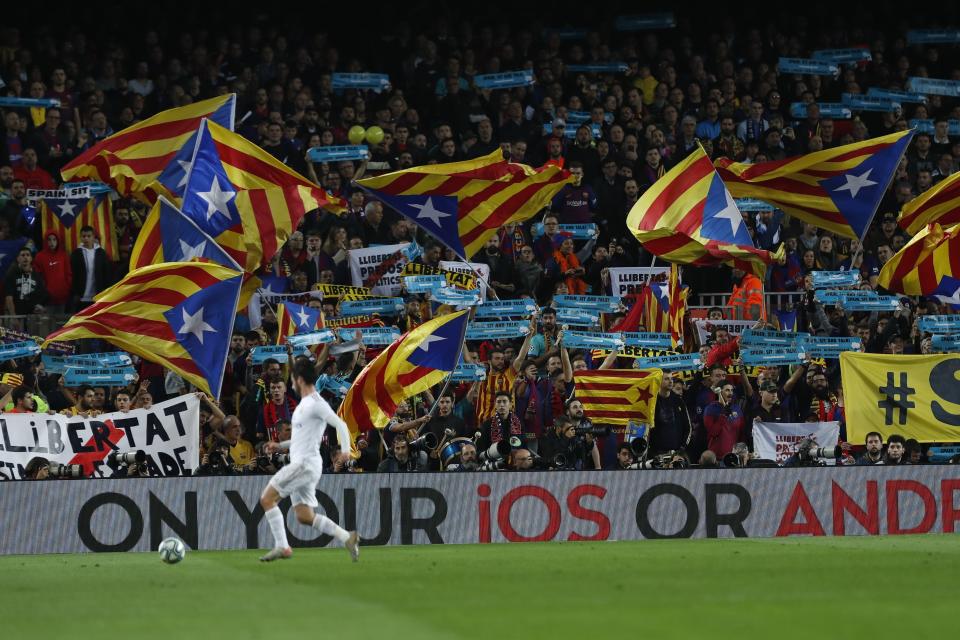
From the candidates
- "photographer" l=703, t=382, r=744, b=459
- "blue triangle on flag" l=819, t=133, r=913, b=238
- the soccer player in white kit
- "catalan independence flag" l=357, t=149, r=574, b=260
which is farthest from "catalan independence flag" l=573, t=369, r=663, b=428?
the soccer player in white kit

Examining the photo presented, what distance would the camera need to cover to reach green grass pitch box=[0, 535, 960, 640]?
10.8m

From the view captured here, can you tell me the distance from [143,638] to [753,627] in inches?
157

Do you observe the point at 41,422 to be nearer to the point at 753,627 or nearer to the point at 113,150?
the point at 113,150

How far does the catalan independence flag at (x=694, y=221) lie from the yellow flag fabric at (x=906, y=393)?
1888 millimetres

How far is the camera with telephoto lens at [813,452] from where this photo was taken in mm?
19922

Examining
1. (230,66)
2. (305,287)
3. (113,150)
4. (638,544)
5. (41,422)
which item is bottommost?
(638,544)

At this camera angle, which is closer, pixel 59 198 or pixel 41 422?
pixel 41 422

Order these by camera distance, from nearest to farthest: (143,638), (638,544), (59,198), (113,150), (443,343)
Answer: (143,638) < (638,544) < (443,343) < (113,150) < (59,198)

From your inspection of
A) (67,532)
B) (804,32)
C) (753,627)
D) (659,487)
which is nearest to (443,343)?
(659,487)

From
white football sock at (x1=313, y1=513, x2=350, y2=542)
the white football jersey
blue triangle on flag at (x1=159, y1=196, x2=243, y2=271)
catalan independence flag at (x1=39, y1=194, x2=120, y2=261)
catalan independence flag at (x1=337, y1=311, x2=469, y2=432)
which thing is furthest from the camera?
catalan independence flag at (x1=39, y1=194, x2=120, y2=261)

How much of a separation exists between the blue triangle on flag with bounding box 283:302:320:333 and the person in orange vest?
599 cm

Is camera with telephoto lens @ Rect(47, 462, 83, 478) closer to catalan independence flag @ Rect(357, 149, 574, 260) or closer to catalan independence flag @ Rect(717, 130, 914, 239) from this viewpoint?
catalan independence flag @ Rect(357, 149, 574, 260)

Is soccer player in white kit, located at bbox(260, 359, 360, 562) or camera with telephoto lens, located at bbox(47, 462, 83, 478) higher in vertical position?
soccer player in white kit, located at bbox(260, 359, 360, 562)

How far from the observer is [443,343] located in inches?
750
